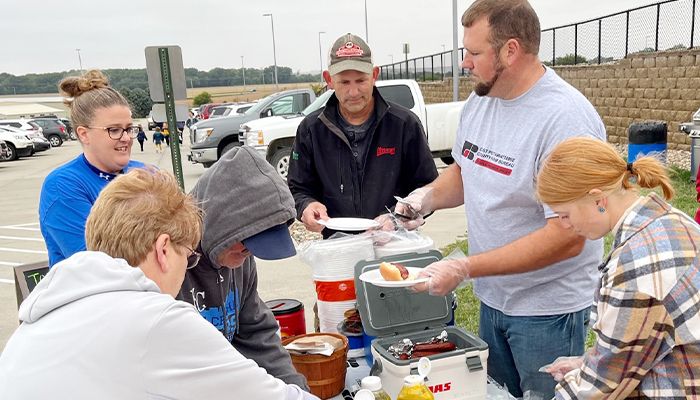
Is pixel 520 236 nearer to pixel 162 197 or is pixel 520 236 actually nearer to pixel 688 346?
pixel 688 346

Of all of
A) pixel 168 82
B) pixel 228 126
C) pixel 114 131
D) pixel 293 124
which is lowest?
pixel 228 126

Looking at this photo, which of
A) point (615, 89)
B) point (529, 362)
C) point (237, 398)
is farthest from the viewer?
point (615, 89)

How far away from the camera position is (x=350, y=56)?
321cm

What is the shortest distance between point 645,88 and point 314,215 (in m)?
13.0

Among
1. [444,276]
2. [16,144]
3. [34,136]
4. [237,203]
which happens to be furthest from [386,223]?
[34,136]

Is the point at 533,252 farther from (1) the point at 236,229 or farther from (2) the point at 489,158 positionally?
(1) the point at 236,229

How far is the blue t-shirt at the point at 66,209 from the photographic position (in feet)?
9.28

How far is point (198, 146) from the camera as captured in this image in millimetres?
13938

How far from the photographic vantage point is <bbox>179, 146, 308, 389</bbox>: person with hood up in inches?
76.7

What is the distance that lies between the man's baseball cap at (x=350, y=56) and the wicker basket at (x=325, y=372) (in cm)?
159

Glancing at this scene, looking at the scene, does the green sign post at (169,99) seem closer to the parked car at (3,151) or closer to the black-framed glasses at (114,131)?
the black-framed glasses at (114,131)

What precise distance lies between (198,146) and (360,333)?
12.1 meters

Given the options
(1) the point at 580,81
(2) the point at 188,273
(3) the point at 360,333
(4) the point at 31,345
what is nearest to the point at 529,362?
(3) the point at 360,333

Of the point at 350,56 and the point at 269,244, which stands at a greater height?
the point at 350,56
